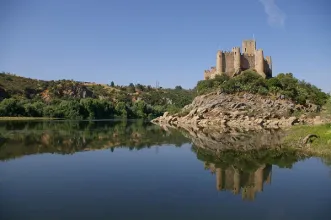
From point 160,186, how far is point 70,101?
79.3 metres

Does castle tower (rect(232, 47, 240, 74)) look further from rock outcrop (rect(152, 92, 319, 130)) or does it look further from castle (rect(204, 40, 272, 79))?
rock outcrop (rect(152, 92, 319, 130))

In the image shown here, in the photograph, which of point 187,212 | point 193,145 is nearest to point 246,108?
point 193,145

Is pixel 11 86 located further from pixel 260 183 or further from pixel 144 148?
pixel 260 183

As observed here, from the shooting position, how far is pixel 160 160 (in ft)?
72.2

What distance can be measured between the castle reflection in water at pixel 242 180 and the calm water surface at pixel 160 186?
0.12 feet

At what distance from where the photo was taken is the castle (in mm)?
65750

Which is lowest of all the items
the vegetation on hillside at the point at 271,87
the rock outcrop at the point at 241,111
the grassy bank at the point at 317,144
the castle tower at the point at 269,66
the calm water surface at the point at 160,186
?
the calm water surface at the point at 160,186

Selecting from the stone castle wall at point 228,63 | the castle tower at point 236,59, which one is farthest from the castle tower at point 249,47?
the stone castle wall at point 228,63

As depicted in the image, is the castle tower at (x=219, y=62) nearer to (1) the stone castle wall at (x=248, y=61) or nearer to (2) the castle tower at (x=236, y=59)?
(2) the castle tower at (x=236, y=59)

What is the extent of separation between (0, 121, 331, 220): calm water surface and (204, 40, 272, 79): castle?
4570 centimetres

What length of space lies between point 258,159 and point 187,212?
39.1 ft

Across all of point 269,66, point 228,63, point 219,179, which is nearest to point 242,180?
point 219,179

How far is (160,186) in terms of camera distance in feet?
46.4

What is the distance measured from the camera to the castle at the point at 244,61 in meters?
65.8
